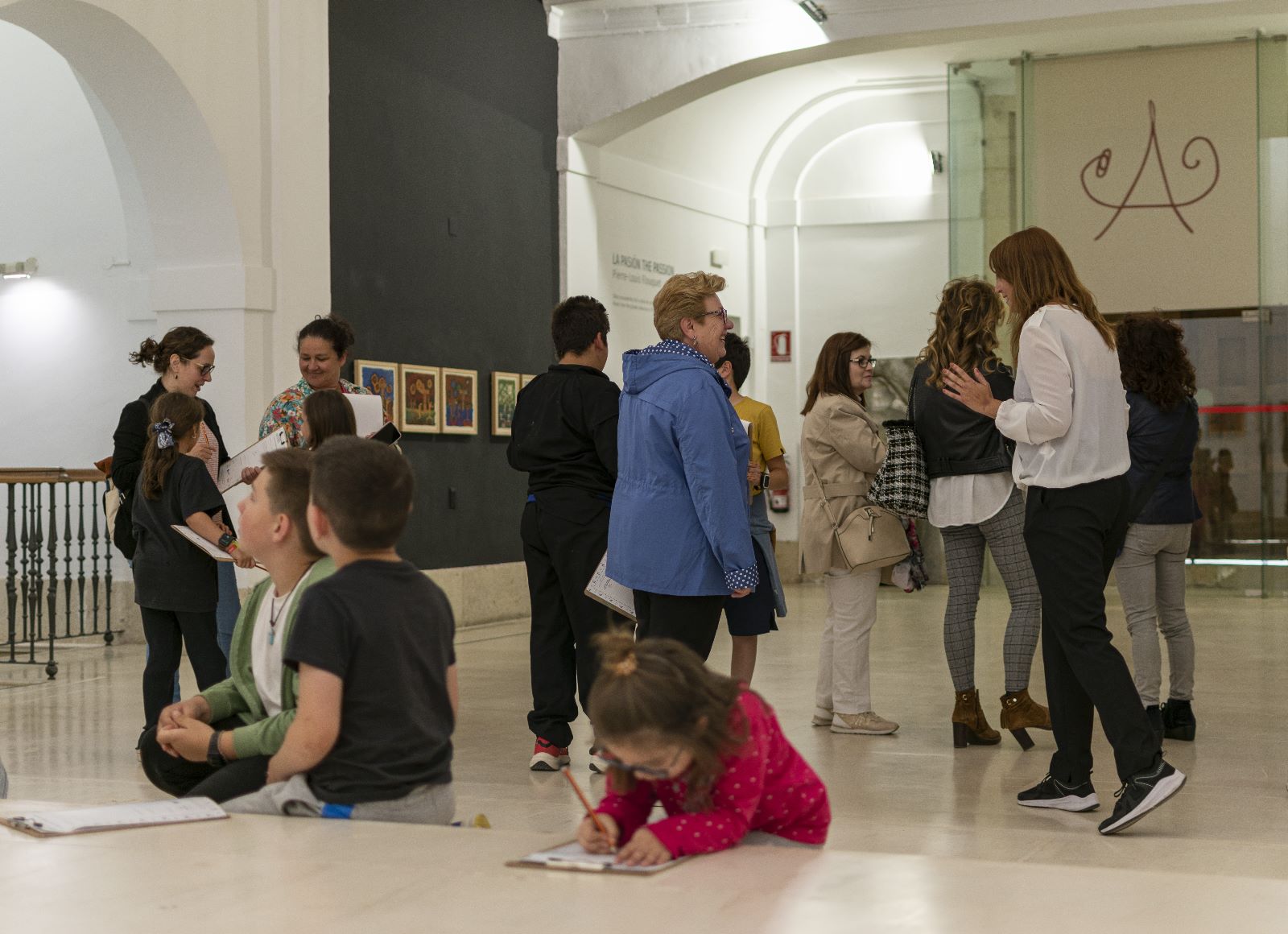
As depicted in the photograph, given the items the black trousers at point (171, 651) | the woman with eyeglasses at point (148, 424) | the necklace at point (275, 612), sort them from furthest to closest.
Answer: the woman with eyeglasses at point (148, 424)
the black trousers at point (171, 651)
the necklace at point (275, 612)

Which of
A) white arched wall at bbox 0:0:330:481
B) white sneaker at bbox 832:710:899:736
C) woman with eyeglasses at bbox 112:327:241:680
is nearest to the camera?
woman with eyeglasses at bbox 112:327:241:680

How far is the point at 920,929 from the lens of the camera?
1882 millimetres

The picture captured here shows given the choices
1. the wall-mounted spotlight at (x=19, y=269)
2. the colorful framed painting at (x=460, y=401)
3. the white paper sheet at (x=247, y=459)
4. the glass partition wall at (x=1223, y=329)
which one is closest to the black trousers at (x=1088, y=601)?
the white paper sheet at (x=247, y=459)

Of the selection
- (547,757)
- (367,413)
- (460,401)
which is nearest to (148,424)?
(367,413)

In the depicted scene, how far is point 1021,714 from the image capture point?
560 cm

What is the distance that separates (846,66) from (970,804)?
34.7 feet

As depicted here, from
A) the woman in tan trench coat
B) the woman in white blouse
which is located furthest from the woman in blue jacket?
the woman in tan trench coat

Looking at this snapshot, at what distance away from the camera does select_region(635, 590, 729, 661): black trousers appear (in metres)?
4.77

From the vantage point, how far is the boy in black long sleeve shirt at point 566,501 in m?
5.36

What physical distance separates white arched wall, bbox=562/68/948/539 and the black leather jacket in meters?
8.26

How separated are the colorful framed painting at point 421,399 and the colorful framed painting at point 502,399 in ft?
2.50

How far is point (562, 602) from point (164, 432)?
59.4 inches

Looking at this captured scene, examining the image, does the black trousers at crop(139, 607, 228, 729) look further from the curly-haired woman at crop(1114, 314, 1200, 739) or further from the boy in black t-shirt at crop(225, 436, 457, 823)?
the curly-haired woman at crop(1114, 314, 1200, 739)

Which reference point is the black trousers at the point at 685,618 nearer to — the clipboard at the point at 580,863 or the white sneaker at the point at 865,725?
the white sneaker at the point at 865,725
